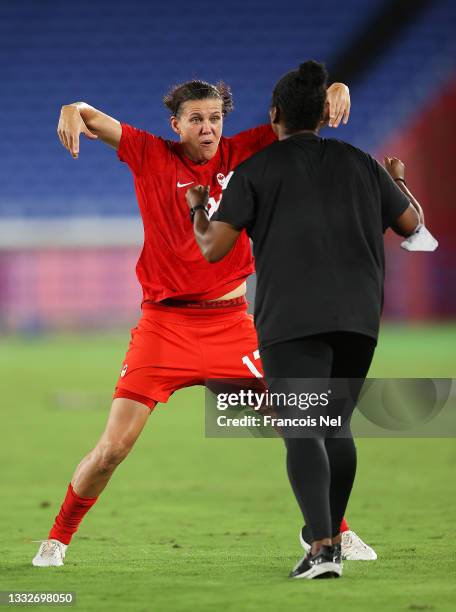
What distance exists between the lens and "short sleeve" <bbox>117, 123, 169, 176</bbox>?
18.6 feet

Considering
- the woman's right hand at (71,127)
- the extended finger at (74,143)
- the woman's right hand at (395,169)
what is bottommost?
the woman's right hand at (395,169)

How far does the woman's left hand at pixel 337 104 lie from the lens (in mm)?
5086

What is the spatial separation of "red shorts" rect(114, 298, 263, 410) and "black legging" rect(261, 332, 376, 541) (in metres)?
1.00

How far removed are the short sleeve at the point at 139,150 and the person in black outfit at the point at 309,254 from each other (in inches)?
46.4

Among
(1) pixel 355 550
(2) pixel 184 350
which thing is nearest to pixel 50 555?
(2) pixel 184 350

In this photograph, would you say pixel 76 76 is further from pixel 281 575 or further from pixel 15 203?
pixel 281 575

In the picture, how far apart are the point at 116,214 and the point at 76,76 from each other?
4.31m

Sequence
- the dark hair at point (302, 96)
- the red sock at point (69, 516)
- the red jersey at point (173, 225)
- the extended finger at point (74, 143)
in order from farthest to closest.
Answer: the red jersey at point (173, 225), the red sock at point (69, 516), the extended finger at point (74, 143), the dark hair at point (302, 96)

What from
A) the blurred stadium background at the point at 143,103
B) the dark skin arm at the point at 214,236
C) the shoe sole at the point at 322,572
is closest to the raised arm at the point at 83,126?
the dark skin arm at the point at 214,236

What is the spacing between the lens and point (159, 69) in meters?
29.6

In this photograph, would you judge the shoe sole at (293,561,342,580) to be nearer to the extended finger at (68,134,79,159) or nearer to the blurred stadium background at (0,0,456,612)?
the extended finger at (68,134,79,159)

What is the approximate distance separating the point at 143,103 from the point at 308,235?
83.2 ft

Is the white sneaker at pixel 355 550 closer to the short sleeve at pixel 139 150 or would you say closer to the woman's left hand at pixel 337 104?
the woman's left hand at pixel 337 104

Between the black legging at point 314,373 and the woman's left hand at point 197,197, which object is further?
the woman's left hand at point 197,197
